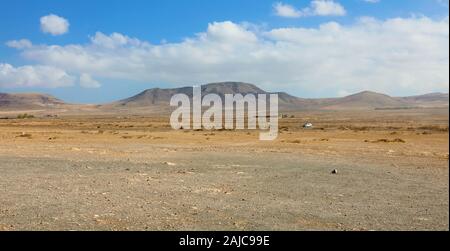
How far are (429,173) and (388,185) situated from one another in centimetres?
384

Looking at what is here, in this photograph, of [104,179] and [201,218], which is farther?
[104,179]

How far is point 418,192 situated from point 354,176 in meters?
3.28

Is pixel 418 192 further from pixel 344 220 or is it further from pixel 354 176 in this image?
pixel 344 220

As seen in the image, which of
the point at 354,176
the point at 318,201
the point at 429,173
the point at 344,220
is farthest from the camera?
the point at 429,173

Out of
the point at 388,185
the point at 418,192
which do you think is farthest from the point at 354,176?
the point at 418,192
